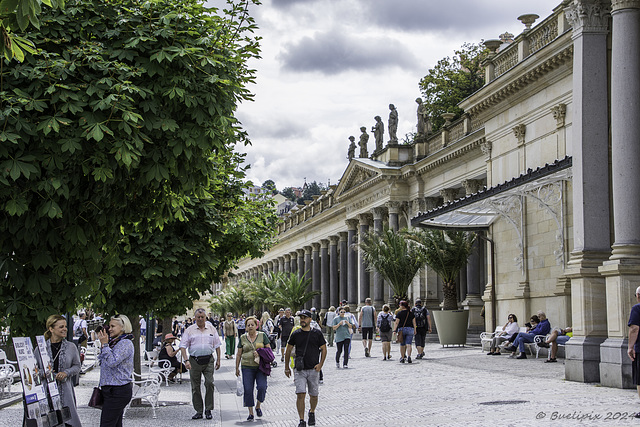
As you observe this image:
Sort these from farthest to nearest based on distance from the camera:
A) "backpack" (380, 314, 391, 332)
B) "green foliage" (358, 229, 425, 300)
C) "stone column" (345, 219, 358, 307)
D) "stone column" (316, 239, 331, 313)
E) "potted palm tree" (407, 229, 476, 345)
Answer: "stone column" (316, 239, 331, 313)
"stone column" (345, 219, 358, 307)
"green foliage" (358, 229, 425, 300)
"potted palm tree" (407, 229, 476, 345)
"backpack" (380, 314, 391, 332)

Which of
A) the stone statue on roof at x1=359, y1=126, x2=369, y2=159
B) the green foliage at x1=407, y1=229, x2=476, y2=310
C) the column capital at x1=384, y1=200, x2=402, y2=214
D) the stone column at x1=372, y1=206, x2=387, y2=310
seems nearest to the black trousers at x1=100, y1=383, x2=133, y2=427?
the green foliage at x1=407, y1=229, x2=476, y2=310

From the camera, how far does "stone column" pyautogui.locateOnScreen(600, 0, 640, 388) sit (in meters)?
13.8

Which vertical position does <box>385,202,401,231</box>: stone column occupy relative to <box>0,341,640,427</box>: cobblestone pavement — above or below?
above

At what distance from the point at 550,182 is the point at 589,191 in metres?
6.75

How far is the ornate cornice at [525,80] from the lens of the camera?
22.9 metres

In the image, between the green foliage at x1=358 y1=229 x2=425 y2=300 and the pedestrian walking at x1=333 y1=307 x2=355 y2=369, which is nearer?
the pedestrian walking at x1=333 y1=307 x2=355 y2=369

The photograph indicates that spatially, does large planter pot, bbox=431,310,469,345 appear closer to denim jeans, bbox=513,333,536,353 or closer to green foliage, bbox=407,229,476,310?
green foliage, bbox=407,229,476,310

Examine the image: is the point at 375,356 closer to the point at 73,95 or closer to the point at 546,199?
the point at 546,199

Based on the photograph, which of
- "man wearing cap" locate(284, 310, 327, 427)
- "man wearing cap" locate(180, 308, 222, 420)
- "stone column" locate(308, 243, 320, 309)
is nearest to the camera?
"man wearing cap" locate(284, 310, 327, 427)

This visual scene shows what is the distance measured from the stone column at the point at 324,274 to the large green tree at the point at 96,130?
55625mm

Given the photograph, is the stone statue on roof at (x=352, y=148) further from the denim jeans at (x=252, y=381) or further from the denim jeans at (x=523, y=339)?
the denim jeans at (x=252, y=381)

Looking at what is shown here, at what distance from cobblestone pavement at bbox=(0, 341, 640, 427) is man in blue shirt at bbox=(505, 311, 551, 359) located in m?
1.34

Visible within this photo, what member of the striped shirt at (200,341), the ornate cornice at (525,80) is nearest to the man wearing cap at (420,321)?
the ornate cornice at (525,80)

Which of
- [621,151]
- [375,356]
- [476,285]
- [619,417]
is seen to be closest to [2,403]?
[619,417]
